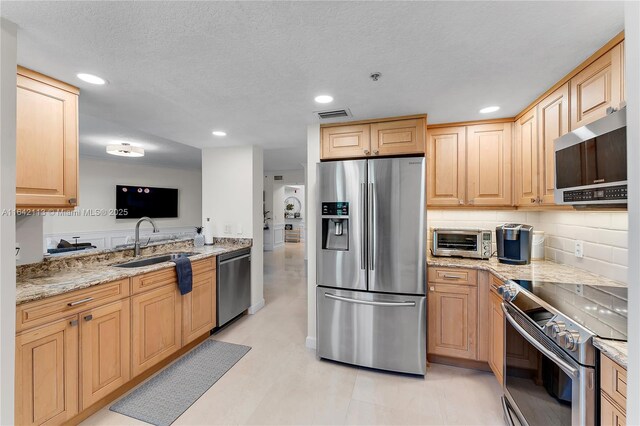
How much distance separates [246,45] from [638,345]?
184 cm

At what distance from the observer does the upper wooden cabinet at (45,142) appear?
5.36 feet

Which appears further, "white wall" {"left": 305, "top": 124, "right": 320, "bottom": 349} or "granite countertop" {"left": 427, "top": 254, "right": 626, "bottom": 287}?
"white wall" {"left": 305, "top": 124, "right": 320, "bottom": 349}

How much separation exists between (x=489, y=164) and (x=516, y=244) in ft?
2.58

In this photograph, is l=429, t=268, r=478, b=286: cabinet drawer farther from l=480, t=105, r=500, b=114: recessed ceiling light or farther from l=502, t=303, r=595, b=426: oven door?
l=480, t=105, r=500, b=114: recessed ceiling light

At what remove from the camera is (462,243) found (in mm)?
2578

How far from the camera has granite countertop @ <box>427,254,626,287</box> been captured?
5.96 feet

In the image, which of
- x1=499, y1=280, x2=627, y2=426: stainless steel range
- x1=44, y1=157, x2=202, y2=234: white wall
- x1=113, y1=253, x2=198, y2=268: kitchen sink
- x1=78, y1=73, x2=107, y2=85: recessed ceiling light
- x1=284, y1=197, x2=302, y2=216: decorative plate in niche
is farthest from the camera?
x1=284, y1=197, x2=302, y2=216: decorative plate in niche

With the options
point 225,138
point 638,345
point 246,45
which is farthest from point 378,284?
point 225,138

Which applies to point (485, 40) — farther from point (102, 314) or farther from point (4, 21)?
point (102, 314)

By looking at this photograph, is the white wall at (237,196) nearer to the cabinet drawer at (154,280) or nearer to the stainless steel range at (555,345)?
the cabinet drawer at (154,280)

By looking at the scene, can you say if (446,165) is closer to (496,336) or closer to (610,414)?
(496,336)

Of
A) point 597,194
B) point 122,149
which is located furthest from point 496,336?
point 122,149

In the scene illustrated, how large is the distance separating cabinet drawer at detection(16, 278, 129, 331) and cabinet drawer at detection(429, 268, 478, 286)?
2.51m

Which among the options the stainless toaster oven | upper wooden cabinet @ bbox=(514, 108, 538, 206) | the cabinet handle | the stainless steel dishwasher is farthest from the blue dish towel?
upper wooden cabinet @ bbox=(514, 108, 538, 206)
